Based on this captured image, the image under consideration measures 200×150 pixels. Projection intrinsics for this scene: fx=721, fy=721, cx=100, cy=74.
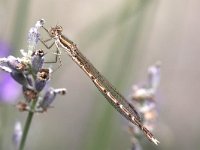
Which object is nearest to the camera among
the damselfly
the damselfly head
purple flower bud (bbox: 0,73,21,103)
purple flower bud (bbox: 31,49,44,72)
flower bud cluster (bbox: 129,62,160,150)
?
purple flower bud (bbox: 31,49,44,72)

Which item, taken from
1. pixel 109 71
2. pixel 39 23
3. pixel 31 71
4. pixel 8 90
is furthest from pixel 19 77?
pixel 109 71

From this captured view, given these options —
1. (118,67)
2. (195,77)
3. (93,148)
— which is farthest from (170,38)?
(195,77)

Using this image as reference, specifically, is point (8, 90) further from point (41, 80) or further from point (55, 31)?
point (41, 80)

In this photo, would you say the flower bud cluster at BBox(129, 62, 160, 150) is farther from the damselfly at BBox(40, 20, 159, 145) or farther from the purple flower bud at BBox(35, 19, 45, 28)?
the purple flower bud at BBox(35, 19, 45, 28)

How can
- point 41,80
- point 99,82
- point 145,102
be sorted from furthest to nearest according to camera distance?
point 145,102
point 99,82
point 41,80

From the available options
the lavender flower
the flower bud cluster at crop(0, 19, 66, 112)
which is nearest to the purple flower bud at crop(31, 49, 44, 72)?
the flower bud cluster at crop(0, 19, 66, 112)

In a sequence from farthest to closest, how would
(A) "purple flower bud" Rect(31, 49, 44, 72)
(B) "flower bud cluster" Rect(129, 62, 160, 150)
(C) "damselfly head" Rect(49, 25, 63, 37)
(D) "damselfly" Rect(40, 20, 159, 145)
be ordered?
1. (B) "flower bud cluster" Rect(129, 62, 160, 150)
2. (C) "damselfly head" Rect(49, 25, 63, 37)
3. (D) "damselfly" Rect(40, 20, 159, 145)
4. (A) "purple flower bud" Rect(31, 49, 44, 72)
